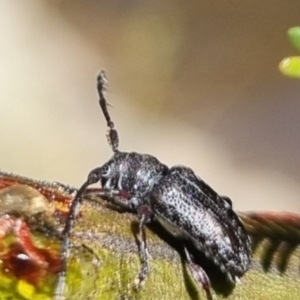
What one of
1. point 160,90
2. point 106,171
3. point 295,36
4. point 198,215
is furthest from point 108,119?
point 160,90

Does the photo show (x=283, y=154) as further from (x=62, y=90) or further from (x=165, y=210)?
(x=165, y=210)

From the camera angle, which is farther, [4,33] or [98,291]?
[4,33]

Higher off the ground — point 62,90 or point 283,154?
point 62,90

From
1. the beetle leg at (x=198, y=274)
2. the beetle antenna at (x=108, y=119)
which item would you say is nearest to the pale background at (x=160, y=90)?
the beetle antenna at (x=108, y=119)

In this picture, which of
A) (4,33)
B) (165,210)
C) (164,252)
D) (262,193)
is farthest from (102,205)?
(4,33)

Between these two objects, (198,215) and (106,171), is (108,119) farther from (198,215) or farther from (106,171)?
(198,215)

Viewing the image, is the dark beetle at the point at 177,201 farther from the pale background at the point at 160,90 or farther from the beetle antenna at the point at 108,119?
the pale background at the point at 160,90

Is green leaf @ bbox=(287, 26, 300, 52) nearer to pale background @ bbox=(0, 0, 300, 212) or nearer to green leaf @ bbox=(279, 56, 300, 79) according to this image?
green leaf @ bbox=(279, 56, 300, 79)
